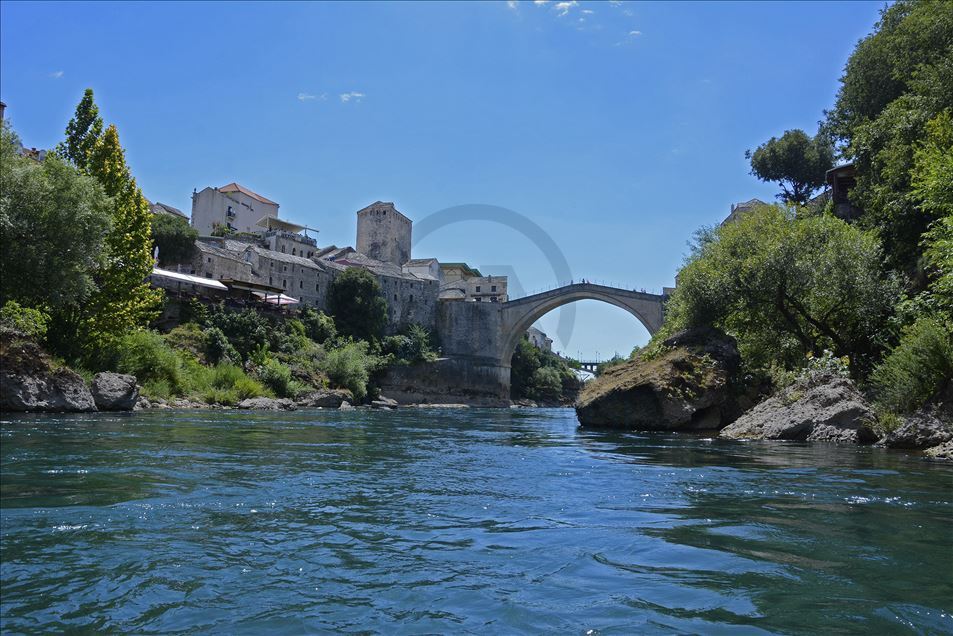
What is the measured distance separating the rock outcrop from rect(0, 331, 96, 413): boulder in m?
12.6

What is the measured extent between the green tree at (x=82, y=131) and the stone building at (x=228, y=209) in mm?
42932

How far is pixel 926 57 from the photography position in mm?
20859

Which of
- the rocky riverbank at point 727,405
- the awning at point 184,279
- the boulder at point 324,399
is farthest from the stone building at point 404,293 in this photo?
the rocky riverbank at point 727,405

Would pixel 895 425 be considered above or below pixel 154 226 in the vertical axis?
below

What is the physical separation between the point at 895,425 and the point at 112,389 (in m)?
17.7

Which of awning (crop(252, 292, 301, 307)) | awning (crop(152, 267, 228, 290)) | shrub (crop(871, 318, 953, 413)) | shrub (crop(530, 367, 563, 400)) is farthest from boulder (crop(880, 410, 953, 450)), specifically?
shrub (crop(530, 367, 563, 400))

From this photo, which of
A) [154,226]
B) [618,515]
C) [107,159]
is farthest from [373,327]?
[618,515]

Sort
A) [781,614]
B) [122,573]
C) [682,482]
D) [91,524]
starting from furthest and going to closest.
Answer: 1. [682,482]
2. [91,524]
3. [122,573]
4. [781,614]

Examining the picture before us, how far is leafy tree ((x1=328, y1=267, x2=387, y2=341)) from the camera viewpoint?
5275 centimetres

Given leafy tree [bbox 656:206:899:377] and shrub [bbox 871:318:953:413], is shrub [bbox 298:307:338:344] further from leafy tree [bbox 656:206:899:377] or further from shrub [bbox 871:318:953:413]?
shrub [bbox 871:318:953:413]

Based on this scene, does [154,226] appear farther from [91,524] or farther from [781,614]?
[781,614]

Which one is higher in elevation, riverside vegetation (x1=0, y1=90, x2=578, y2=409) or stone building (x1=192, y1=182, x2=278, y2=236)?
stone building (x1=192, y1=182, x2=278, y2=236)

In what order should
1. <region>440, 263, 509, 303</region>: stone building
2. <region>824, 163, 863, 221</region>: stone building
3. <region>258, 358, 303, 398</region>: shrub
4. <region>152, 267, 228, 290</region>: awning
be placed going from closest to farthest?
<region>824, 163, 863, 221</region>: stone building < <region>258, 358, 303, 398</region>: shrub < <region>152, 267, 228, 290</region>: awning < <region>440, 263, 509, 303</region>: stone building

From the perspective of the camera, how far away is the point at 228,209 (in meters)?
67.6
